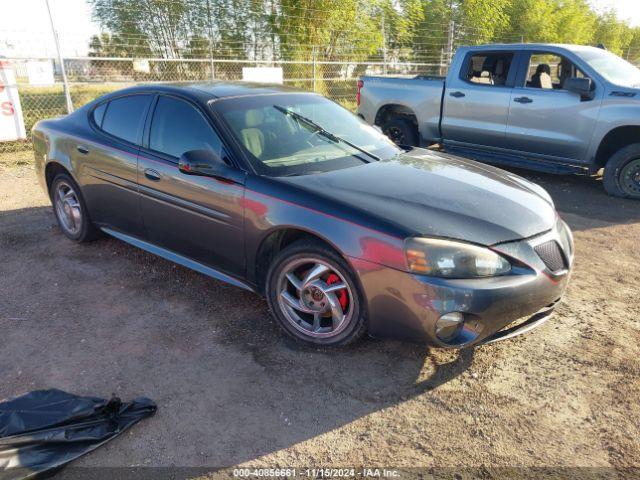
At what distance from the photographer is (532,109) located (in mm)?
6973

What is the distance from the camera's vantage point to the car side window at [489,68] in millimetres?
7457

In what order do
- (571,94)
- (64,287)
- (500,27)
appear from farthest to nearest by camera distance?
(500,27) < (571,94) < (64,287)

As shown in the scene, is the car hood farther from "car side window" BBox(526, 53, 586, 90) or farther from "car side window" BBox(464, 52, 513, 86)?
"car side window" BBox(464, 52, 513, 86)

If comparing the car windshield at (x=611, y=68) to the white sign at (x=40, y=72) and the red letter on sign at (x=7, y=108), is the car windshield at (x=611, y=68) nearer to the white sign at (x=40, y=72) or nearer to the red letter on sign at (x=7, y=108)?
the white sign at (x=40, y=72)

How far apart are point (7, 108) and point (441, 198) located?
867cm

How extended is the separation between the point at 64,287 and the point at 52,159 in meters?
1.47

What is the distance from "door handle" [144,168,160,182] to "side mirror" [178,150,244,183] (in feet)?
1.63

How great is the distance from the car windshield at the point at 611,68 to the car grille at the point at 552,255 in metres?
4.49

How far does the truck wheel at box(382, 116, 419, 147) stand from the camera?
8523 mm

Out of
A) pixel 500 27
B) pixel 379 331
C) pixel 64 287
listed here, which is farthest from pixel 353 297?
pixel 500 27

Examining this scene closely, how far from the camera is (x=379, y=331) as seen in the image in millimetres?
2902

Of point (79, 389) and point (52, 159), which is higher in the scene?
point (52, 159)

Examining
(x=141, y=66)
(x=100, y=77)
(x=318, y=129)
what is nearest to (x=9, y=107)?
(x=100, y=77)

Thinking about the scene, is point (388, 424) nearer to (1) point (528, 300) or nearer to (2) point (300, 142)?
(1) point (528, 300)
